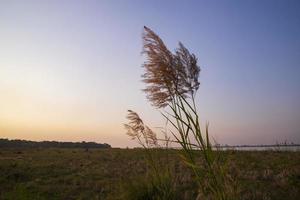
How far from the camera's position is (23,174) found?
50.4 feet

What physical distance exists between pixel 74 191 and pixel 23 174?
19.0 feet

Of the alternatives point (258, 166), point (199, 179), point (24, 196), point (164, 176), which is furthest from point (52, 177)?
point (199, 179)

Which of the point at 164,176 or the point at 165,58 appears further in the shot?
the point at 164,176

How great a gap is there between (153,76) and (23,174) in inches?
530

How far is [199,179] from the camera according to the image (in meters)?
3.83

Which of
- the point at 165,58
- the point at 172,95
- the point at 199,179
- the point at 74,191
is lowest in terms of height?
the point at 74,191

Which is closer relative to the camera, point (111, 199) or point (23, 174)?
point (111, 199)

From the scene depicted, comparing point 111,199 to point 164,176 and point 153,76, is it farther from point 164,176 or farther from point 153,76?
point 153,76

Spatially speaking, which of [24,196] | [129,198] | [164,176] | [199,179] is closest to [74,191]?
[24,196]

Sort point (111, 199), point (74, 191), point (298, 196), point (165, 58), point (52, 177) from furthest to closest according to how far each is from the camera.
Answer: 1. point (52, 177)
2. point (74, 191)
3. point (298, 196)
4. point (111, 199)
5. point (165, 58)

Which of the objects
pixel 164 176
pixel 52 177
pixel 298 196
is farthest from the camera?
pixel 52 177

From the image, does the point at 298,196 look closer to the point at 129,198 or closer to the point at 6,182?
the point at 129,198

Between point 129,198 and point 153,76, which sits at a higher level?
point 153,76

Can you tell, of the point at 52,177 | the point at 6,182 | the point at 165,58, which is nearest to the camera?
the point at 165,58
